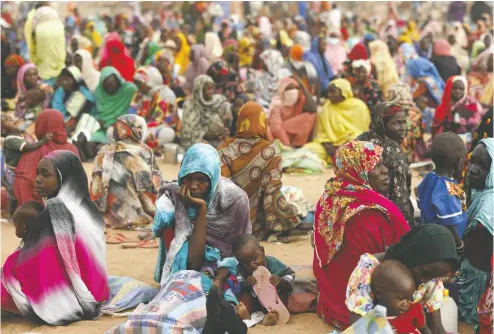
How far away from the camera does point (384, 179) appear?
5004mm

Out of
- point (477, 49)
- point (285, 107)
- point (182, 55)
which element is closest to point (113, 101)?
point (285, 107)

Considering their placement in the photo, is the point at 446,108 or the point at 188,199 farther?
the point at 446,108

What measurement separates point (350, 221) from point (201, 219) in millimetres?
909

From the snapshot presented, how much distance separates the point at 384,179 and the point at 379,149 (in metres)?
0.18

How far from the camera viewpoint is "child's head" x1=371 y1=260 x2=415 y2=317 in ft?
12.8

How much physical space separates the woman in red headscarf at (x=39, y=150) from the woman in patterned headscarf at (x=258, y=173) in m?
1.50

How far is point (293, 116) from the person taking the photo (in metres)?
11.0

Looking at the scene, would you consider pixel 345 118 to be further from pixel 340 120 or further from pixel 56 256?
pixel 56 256

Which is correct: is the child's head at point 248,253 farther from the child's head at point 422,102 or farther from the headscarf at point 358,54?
the headscarf at point 358,54

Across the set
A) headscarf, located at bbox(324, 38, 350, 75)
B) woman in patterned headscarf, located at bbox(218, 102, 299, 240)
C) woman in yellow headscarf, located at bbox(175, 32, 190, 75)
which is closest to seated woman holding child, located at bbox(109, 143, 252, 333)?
woman in patterned headscarf, located at bbox(218, 102, 299, 240)

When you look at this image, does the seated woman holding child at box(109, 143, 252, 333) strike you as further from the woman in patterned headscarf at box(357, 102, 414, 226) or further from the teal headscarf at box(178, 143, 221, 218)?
the woman in patterned headscarf at box(357, 102, 414, 226)

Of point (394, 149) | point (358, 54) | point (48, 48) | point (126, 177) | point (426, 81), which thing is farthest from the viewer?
point (48, 48)

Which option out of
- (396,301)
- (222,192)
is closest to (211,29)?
(222,192)

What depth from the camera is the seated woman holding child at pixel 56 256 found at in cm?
519
